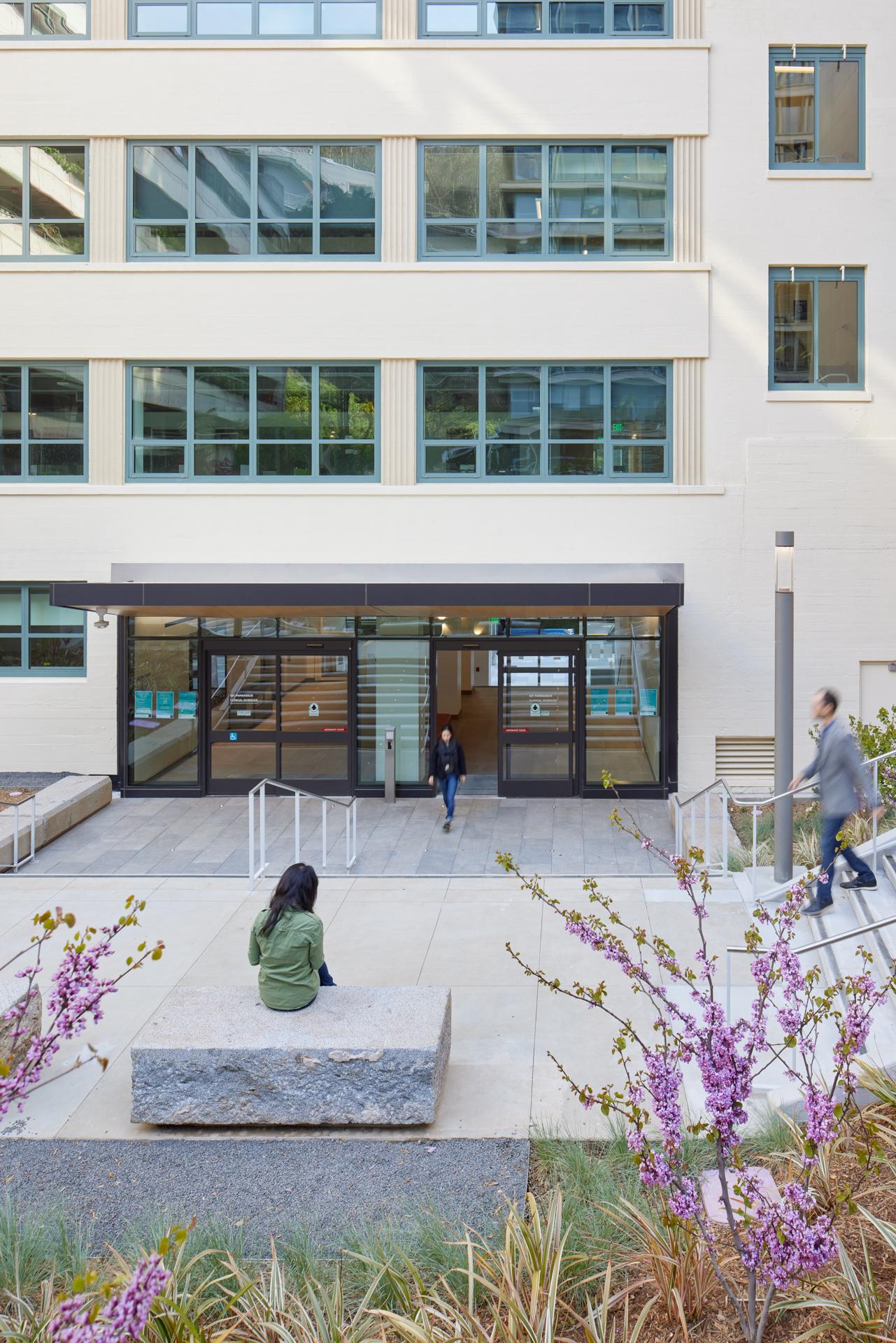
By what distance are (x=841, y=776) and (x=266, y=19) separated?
14.3 metres

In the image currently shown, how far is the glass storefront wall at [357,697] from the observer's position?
1706 cm

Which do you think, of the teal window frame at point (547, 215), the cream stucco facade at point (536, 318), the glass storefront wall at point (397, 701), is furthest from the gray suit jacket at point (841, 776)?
the teal window frame at point (547, 215)

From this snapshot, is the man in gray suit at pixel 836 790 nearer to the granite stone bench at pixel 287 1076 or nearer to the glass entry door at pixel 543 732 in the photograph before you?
the granite stone bench at pixel 287 1076

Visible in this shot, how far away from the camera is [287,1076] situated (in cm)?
651

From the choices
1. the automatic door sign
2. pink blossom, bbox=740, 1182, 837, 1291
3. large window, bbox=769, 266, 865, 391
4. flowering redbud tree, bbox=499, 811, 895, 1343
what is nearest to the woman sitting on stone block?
flowering redbud tree, bbox=499, 811, 895, 1343

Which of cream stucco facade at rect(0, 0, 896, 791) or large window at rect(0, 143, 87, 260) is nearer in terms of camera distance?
cream stucco facade at rect(0, 0, 896, 791)

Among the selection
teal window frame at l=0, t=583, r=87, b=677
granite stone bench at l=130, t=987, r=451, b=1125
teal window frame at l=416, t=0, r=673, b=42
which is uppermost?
teal window frame at l=416, t=0, r=673, b=42

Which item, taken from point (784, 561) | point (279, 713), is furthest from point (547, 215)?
point (279, 713)

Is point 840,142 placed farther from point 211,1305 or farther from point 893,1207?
point 211,1305

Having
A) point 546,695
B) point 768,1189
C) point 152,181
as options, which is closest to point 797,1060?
point 768,1189

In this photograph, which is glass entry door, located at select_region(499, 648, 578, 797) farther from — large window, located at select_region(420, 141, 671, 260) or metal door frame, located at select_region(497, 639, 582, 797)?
large window, located at select_region(420, 141, 671, 260)

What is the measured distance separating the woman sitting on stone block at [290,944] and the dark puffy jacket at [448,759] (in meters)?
7.47

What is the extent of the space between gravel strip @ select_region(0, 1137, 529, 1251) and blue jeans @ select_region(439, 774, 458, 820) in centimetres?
812

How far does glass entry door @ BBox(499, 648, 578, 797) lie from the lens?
17.1m
